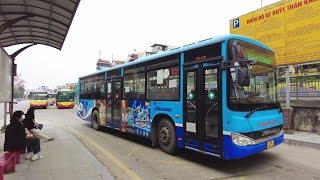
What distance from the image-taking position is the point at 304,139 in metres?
8.55

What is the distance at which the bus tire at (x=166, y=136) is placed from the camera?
686 cm

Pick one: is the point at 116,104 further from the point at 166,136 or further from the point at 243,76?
the point at 243,76

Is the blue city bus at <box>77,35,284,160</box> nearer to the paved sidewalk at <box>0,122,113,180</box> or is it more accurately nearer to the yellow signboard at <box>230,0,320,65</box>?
the paved sidewalk at <box>0,122,113,180</box>

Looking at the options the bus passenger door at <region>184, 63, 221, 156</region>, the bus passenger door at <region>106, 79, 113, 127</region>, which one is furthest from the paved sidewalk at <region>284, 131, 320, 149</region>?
the bus passenger door at <region>106, 79, 113, 127</region>

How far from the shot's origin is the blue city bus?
5172mm

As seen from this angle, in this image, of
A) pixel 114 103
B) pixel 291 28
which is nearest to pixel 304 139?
pixel 291 28

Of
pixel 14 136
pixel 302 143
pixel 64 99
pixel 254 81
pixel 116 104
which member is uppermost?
pixel 254 81

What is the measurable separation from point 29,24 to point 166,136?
7.06 metres

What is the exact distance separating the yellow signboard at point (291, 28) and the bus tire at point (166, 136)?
675cm

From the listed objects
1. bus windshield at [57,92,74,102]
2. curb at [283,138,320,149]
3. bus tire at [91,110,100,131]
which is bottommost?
curb at [283,138,320,149]

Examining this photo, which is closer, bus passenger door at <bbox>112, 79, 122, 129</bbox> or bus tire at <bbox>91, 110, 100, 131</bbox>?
bus passenger door at <bbox>112, 79, 122, 129</bbox>

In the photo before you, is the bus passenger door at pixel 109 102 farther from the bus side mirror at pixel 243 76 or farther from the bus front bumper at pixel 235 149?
the bus side mirror at pixel 243 76

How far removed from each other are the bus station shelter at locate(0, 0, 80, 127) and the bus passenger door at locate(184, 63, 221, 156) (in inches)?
175

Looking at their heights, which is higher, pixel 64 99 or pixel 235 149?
pixel 64 99
